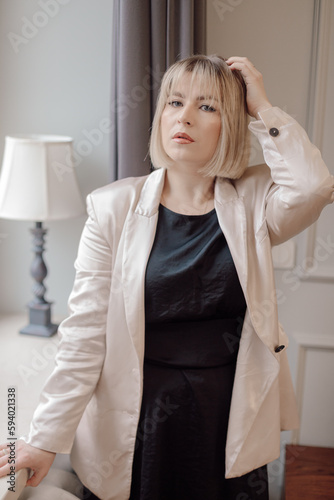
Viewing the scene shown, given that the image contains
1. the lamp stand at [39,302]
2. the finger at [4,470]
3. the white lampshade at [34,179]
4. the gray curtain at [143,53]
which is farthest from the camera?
the lamp stand at [39,302]

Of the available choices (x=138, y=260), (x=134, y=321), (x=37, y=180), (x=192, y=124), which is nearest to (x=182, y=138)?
(x=192, y=124)

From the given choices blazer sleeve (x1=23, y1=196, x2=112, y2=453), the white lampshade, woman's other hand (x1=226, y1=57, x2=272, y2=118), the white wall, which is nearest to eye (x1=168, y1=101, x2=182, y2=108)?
woman's other hand (x1=226, y1=57, x2=272, y2=118)

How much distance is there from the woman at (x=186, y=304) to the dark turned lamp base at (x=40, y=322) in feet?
1.95

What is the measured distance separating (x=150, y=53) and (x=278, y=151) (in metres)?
0.61

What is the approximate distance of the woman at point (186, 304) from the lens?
1.11 m

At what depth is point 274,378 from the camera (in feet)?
3.82

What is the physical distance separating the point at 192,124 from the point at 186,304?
389mm

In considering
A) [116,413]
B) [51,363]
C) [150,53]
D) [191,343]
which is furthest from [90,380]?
[150,53]

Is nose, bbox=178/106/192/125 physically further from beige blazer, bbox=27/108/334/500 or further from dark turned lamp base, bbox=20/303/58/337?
dark turned lamp base, bbox=20/303/58/337

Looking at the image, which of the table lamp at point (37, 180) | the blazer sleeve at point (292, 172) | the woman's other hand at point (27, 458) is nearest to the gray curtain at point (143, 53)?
the table lamp at point (37, 180)

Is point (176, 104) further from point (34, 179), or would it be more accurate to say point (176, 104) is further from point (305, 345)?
point (305, 345)

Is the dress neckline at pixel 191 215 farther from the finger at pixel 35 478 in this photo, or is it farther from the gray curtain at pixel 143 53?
the finger at pixel 35 478

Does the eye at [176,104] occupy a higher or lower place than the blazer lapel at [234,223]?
higher

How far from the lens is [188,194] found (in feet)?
3.94
